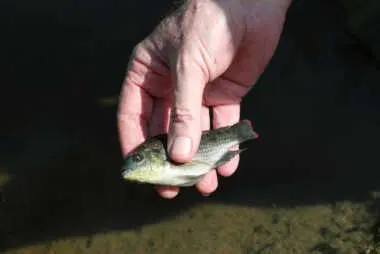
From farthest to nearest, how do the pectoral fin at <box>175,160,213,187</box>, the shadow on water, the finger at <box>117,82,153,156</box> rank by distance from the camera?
the shadow on water
the finger at <box>117,82,153,156</box>
the pectoral fin at <box>175,160,213,187</box>

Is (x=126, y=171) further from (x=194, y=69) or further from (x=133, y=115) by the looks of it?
(x=194, y=69)

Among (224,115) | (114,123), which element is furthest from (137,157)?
(114,123)

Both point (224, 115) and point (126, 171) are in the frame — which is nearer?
point (126, 171)

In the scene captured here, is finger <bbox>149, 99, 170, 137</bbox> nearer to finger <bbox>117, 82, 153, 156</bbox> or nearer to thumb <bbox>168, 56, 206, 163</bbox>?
finger <bbox>117, 82, 153, 156</bbox>

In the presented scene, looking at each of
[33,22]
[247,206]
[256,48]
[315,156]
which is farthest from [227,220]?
[33,22]

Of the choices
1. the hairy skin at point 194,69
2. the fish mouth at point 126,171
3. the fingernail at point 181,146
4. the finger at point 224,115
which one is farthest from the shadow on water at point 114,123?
the fingernail at point 181,146

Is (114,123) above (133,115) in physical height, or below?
below

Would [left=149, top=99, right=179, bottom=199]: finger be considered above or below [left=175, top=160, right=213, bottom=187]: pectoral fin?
above

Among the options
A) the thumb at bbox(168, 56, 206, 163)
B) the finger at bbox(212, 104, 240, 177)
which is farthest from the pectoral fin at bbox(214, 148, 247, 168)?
the finger at bbox(212, 104, 240, 177)
